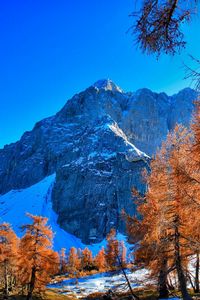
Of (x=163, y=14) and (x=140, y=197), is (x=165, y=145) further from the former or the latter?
(x=163, y=14)

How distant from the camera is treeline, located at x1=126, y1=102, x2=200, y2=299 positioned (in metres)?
8.33

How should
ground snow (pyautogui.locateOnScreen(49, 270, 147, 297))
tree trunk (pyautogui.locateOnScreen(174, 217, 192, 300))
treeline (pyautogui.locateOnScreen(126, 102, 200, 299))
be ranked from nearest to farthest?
1. treeline (pyautogui.locateOnScreen(126, 102, 200, 299))
2. tree trunk (pyautogui.locateOnScreen(174, 217, 192, 300))
3. ground snow (pyautogui.locateOnScreen(49, 270, 147, 297))

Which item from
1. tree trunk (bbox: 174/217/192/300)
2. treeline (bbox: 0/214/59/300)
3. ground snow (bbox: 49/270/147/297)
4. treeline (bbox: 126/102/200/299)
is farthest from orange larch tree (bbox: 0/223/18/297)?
tree trunk (bbox: 174/217/192/300)

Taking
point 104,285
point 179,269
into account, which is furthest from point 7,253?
point 179,269

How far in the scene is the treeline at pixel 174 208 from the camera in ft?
27.3

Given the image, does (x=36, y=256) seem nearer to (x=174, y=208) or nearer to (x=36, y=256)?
(x=36, y=256)

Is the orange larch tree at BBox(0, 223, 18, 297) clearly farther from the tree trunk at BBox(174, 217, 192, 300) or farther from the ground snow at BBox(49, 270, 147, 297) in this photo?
the tree trunk at BBox(174, 217, 192, 300)

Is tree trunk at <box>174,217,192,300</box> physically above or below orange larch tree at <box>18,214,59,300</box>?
below

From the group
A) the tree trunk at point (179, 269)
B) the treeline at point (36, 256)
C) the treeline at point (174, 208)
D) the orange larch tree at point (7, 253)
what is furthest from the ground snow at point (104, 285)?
the tree trunk at point (179, 269)

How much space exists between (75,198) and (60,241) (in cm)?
3046

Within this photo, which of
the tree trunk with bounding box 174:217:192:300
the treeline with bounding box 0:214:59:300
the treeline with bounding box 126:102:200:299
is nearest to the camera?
the treeline with bounding box 126:102:200:299

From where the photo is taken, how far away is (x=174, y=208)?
1389 cm

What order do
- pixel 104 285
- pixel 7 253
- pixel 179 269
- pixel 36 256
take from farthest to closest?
pixel 104 285 → pixel 7 253 → pixel 36 256 → pixel 179 269

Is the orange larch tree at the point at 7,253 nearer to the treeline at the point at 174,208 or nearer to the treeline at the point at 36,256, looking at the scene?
the treeline at the point at 36,256
